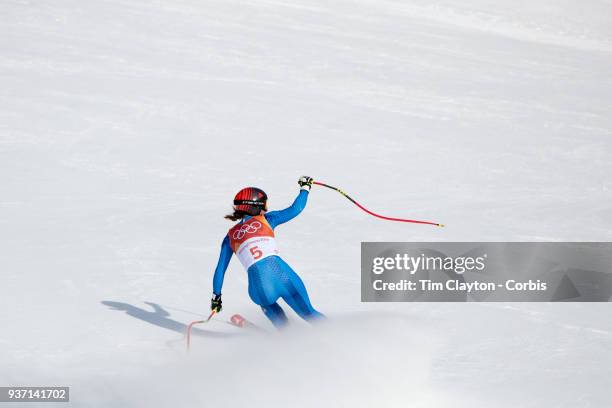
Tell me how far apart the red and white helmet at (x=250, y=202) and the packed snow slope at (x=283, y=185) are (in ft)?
3.10

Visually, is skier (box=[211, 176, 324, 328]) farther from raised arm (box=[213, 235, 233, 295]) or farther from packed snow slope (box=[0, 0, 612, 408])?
packed snow slope (box=[0, 0, 612, 408])

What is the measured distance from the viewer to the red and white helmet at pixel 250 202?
655 centimetres

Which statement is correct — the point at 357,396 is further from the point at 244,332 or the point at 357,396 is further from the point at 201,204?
the point at 201,204

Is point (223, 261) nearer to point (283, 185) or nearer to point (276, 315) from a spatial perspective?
point (276, 315)

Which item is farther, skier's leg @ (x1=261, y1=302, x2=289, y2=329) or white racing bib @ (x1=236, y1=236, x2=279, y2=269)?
skier's leg @ (x1=261, y1=302, x2=289, y2=329)

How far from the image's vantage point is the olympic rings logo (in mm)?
6531

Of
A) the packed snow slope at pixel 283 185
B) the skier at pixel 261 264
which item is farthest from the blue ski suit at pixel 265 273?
the packed snow slope at pixel 283 185

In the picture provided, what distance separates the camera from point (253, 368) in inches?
242

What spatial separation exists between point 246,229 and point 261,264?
0.98 ft

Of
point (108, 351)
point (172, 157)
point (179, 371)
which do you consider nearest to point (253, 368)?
point (179, 371)

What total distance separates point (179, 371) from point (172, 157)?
650cm

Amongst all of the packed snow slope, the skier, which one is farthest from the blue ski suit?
the packed snow slope

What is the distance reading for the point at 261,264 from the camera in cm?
646

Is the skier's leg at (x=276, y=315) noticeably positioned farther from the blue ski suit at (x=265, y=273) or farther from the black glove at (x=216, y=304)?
the black glove at (x=216, y=304)
